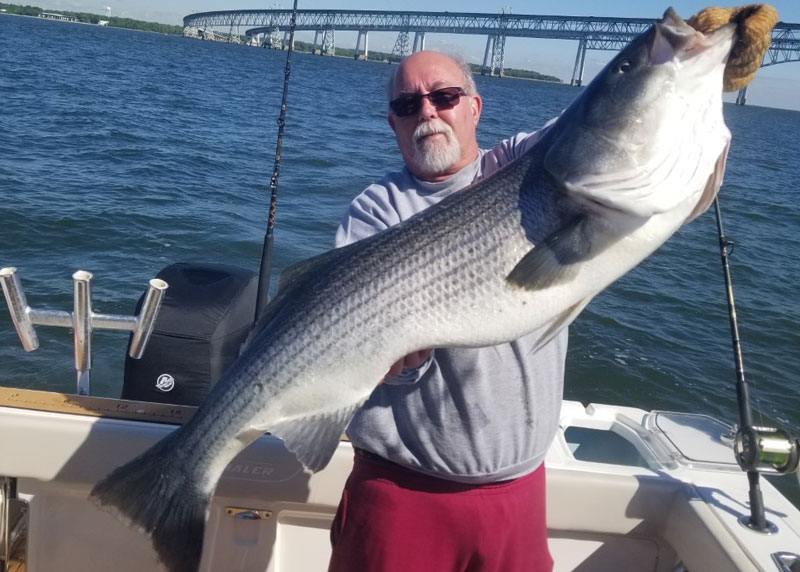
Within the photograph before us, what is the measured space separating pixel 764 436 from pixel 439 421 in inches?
67.0

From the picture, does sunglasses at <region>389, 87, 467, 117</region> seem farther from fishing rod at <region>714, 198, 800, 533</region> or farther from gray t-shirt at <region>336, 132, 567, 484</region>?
fishing rod at <region>714, 198, 800, 533</region>

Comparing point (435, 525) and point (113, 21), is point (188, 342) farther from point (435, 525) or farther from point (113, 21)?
point (113, 21)

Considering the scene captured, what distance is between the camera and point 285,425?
2.59 metres

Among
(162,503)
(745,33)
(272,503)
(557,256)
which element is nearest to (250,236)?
(272,503)

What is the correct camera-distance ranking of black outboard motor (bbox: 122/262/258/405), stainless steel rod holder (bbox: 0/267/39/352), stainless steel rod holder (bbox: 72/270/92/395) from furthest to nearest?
1. black outboard motor (bbox: 122/262/258/405)
2. stainless steel rod holder (bbox: 72/270/92/395)
3. stainless steel rod holder (bbox: 0/267/39/352)

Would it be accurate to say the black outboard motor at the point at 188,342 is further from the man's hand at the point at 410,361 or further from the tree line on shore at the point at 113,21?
the tree line on shore at the point at 113,21

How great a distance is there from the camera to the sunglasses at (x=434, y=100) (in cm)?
313

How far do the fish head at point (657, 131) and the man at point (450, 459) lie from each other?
77cm

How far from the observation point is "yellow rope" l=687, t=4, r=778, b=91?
6.88 ft

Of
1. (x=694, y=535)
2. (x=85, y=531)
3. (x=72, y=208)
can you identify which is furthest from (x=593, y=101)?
(x=72, y=208)

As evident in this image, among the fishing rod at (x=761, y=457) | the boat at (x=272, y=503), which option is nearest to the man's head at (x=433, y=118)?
the boat at (x=272, y=503)

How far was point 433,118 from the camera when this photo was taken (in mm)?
3098

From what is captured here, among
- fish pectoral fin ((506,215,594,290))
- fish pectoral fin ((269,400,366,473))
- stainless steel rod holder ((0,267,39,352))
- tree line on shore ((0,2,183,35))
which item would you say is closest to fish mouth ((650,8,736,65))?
fish pectoral fin ((506,215,594,290))

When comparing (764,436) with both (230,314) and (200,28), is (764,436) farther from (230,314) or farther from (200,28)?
(200,28)
